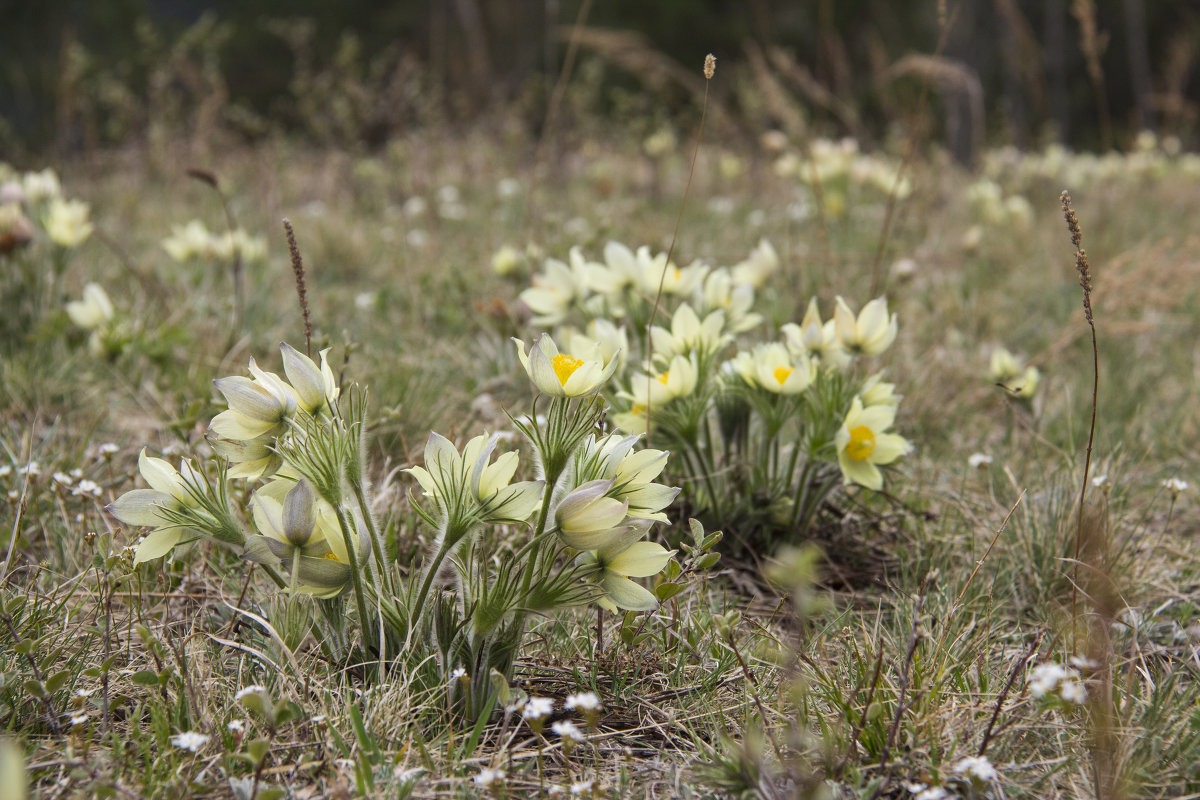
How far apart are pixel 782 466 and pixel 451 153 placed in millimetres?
6218

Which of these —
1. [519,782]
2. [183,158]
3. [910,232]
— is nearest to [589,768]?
[519,782]

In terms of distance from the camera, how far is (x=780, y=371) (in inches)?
66.9

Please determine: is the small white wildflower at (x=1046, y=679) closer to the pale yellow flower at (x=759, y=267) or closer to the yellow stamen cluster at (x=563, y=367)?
the yellow stamen cluster at (x=563, y=367)

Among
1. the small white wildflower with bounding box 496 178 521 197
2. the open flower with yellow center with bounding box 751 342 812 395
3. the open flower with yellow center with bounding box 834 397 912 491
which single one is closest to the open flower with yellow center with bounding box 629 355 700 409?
the open flower with yellow center with bounding box 751 342 812 395

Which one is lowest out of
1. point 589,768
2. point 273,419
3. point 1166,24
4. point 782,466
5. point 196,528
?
point 589,768

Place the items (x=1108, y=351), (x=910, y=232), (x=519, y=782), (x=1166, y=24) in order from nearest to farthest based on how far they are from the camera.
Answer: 1. (x=519, y=782)
2. (x=1108, y=351)
3. (x=910, y=232)
4. (x=1166, y=24)

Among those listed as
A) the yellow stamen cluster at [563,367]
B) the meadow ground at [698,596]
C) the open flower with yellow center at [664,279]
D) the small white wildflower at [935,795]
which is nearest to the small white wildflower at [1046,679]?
the meadow ground at [698,596]

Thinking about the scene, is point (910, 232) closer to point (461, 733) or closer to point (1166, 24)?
point (461, 733)

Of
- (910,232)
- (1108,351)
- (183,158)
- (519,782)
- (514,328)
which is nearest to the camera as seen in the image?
(519,782)

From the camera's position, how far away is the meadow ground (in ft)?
3.79

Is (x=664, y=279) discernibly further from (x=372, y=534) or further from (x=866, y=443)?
(x=372, y=534)

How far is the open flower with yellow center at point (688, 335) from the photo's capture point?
1.78 m

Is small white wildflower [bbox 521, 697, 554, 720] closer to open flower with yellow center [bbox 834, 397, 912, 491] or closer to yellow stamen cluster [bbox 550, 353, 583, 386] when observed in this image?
yellow stamen cluster [bbox 550, 353, 583, 386]

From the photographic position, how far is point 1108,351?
3.12m
